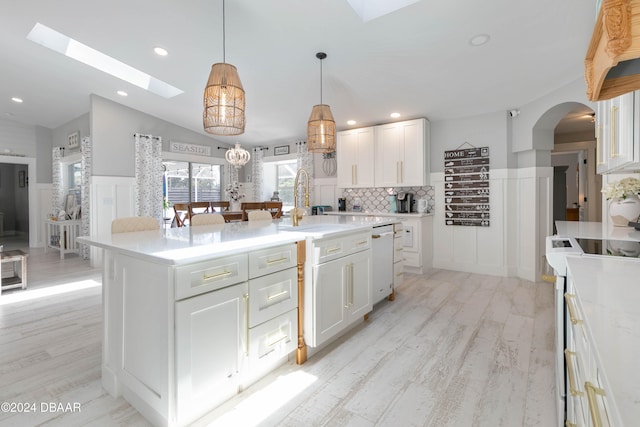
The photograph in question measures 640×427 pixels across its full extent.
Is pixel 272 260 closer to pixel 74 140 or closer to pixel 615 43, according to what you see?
pixel 615 43

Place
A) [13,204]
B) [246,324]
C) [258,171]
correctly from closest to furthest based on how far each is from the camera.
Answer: [246,324] < [258,171] < [13,204]

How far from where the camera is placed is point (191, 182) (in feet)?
22.5

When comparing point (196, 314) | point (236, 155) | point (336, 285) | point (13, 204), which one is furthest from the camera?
point (13, 204)

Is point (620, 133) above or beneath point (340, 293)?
above

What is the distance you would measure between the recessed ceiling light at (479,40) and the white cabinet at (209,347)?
10.00 feet

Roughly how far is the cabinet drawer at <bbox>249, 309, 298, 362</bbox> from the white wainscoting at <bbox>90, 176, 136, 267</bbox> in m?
4.57

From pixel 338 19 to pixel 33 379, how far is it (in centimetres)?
362

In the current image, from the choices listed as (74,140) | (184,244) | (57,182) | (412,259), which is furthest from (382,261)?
(57,182)

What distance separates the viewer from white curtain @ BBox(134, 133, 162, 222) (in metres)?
5.75

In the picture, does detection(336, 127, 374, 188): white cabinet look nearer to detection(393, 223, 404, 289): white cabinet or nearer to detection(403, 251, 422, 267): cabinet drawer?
detection(403, 251, 422, 267): cabinet drawer

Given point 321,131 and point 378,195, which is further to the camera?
point 378,195

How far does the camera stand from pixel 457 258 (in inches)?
191

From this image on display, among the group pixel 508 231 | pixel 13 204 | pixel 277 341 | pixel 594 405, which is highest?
pixel 13 204

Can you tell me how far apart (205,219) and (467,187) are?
3.86 m
